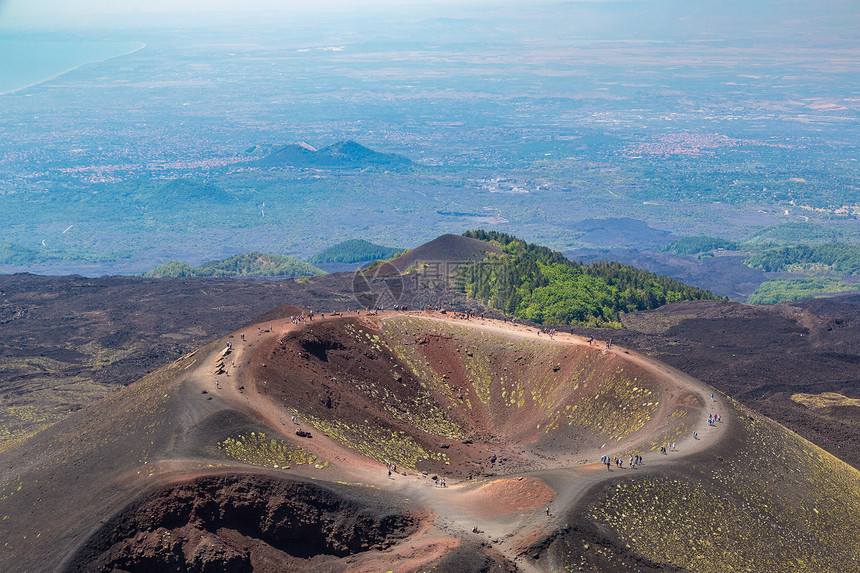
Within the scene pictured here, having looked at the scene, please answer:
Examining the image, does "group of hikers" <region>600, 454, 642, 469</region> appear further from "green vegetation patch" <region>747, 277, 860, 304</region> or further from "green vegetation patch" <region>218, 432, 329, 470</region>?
"green vegetation patch" <region>747, 277, 860, 304</region>

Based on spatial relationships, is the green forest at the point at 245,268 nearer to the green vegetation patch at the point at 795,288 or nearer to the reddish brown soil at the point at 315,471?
the reddish brown soil at the point at 315,471

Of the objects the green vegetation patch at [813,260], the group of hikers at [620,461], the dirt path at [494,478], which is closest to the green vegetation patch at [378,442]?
the dirt path at [494,478]

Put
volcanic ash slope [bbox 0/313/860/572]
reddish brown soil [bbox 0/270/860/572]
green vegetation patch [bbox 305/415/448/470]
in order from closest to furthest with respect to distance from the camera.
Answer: reddish brown soil [bbox 0/270/860/572] → volcanic ash slope [bbox 0/313/860/572] → green vegetation patch [bbox 305/415/448/470]

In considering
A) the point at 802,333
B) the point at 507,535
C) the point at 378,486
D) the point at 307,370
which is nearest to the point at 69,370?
the point at 307,370

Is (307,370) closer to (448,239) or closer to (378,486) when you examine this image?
(378,486)

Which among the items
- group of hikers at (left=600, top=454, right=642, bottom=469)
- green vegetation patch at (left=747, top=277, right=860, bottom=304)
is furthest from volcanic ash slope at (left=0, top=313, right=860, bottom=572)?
green vegetation patch at (left=747, top=277, right=860, bottom=304)

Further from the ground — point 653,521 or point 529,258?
point 653,521
